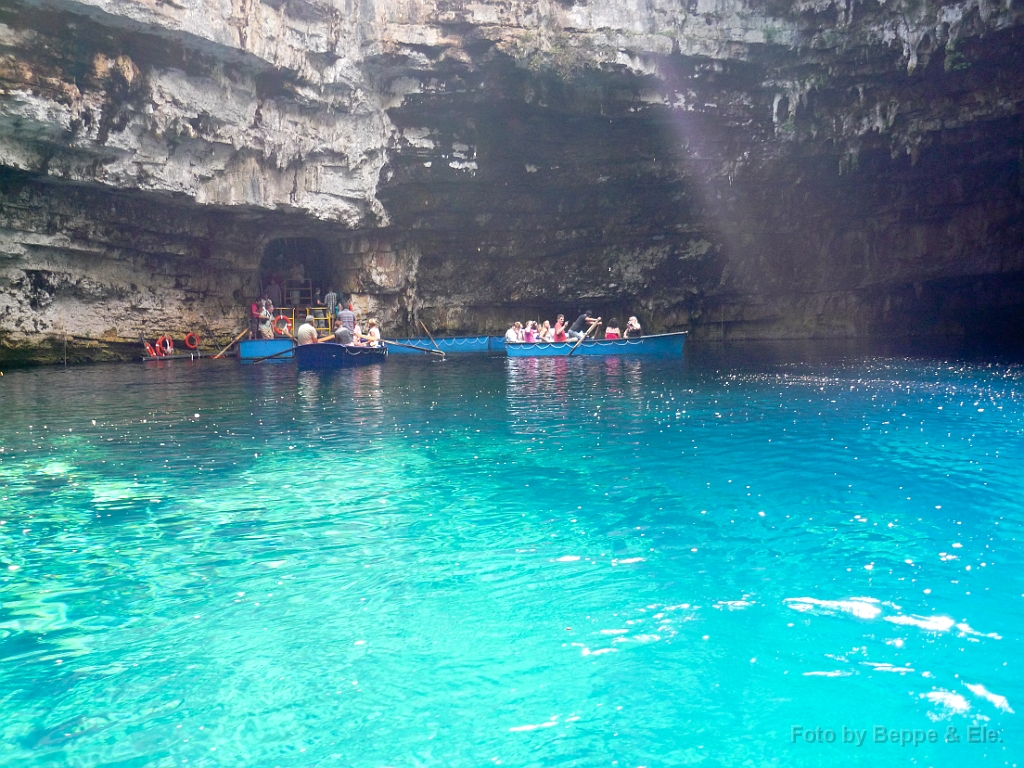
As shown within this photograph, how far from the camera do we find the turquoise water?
133 inches

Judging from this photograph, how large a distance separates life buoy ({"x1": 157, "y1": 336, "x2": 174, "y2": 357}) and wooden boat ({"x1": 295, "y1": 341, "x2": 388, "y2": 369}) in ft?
21.4

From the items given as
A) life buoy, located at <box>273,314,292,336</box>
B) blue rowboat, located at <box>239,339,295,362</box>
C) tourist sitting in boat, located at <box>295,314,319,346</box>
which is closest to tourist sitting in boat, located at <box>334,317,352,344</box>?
tourist sitting in boat, located at <box>295,314,319,346</box>

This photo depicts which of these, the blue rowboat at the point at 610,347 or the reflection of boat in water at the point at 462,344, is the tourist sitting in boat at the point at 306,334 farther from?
the blue rowboat at the point at 610,347

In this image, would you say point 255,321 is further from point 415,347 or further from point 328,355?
point 328,355

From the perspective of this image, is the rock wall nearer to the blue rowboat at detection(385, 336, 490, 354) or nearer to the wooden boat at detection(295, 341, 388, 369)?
the blue rowboat at detection(385, 336, 490, 354)

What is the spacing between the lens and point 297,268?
3247 cm

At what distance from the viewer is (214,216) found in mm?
27422

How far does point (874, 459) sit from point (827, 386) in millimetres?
6906

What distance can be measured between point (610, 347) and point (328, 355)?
8.76 meters

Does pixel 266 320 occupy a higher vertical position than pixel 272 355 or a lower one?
higher

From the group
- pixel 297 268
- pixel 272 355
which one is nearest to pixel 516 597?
pixel 272 355

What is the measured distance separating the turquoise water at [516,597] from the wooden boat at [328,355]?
38.7ft

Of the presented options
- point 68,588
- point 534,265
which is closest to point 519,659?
point 68,588

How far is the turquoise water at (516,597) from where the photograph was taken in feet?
11.1
